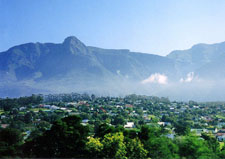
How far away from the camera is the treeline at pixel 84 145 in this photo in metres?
17.3

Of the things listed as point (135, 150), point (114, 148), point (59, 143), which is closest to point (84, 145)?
point (59, 143)

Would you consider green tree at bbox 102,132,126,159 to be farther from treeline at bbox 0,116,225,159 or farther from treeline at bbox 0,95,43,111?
treeline at bbox 0,95,43,111

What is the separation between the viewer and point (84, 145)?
19.1 meters

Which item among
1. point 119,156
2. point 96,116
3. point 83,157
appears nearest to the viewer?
point 119,156

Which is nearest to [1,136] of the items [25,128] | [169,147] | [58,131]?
[58,131]

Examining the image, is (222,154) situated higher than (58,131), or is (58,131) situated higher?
(58,131)

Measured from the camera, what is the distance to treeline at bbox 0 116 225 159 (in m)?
17.3

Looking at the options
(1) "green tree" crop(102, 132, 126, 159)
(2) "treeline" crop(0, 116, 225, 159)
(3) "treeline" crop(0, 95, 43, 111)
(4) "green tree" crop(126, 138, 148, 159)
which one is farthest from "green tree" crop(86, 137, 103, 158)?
(3) "treeline" crop(0, 95, 43, 111)

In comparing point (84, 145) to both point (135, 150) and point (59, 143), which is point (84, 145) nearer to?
point (59, 143)

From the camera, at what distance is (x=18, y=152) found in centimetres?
1841

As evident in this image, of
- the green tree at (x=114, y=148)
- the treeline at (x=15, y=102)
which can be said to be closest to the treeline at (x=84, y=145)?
the green tree at (x=114, y=148)

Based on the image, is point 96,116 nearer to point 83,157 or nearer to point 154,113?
point 154,113

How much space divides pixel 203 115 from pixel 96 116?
3587 cm

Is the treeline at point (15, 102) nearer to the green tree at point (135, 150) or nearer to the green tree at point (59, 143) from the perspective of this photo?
the green tree at point (59, 143)
